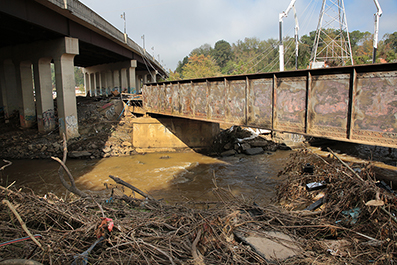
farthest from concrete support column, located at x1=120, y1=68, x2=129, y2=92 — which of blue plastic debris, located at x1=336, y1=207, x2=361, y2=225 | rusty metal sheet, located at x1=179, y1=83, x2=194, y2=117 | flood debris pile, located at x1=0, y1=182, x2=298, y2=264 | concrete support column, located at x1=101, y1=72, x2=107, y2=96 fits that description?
blue plastic debris, located at x1=336, y1=207, x2=361, y2=225

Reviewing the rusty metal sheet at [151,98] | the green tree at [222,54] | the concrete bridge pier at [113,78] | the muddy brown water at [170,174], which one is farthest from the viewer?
the green tree at [222,54]

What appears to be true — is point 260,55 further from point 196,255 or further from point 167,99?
point 196,255

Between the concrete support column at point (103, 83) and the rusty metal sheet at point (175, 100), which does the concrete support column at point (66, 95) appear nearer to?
the rusty metal sheet at point (175, 100)

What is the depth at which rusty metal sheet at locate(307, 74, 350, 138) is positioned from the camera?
6402 millimetres

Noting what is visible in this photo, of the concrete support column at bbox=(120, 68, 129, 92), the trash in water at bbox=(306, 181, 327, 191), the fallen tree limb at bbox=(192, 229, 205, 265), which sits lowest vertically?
the trash in water at bbox=(306, 181, 327, 191)

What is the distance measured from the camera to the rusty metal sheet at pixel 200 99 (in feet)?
36.6

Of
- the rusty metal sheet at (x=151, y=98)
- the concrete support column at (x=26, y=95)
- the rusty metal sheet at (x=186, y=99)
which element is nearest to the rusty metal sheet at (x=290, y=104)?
the rusty metal sheet at (x=186, y=99)

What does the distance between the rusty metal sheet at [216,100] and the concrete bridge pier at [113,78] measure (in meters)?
21.6

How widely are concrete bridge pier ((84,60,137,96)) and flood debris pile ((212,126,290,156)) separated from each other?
1731 cm

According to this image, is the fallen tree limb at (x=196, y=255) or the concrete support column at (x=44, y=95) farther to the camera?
the concrete support column at (x=44, y=95)

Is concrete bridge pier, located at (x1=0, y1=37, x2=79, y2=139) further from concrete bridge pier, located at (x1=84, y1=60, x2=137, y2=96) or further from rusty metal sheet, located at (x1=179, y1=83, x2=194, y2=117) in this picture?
concrete bridge pier, located at (x1=84, y1=60, x2=137, y2=96)

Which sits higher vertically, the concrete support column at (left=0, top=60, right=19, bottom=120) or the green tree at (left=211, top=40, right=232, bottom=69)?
the green tree at (left=211, top=40, right=232, bottom=69)

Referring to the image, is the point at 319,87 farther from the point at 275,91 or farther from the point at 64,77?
the point at 64,77

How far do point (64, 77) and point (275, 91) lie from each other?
1508 cm
